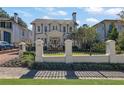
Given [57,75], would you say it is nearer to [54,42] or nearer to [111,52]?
[111,52]

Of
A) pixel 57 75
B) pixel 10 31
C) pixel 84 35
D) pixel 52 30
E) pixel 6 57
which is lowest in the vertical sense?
pixel 57 75

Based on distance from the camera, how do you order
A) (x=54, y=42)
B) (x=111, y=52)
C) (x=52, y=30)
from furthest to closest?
(x=52, y=30) → (x=54, y=42) → (x=111, y=52)

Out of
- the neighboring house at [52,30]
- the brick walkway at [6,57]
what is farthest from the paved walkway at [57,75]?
the neighboring house at [52,30]

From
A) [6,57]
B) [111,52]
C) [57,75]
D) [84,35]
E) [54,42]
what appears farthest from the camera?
[84,35]

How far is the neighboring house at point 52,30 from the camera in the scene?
37656 millimetres

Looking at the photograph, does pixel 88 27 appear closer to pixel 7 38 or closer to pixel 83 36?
pixel 83 36

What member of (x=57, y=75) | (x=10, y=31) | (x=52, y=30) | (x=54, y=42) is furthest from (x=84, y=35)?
(x=57, y=75)

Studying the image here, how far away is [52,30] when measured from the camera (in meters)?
39.6

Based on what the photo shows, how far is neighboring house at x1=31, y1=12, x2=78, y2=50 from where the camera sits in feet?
124

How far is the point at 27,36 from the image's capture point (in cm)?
4600

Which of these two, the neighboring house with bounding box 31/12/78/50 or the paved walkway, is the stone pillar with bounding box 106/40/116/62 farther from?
the neighboring house with bounding box 31/12/78/50

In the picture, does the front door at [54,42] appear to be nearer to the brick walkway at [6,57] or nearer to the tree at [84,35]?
the tree at [84,35]
